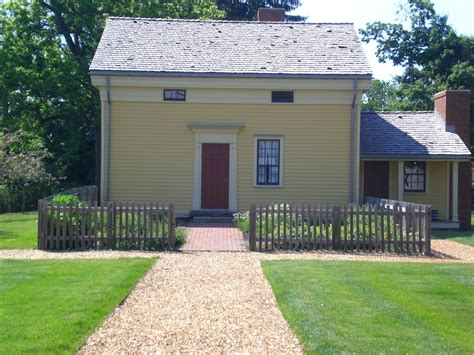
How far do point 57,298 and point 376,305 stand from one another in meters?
4.40

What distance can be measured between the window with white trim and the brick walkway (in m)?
2.29

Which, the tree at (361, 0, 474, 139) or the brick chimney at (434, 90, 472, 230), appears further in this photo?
the tree at (361, 0, 474, 139)

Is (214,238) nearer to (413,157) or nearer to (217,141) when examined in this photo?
(217,141)

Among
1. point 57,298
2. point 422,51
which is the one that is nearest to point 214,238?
point 57,298

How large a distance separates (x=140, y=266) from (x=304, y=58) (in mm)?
12182

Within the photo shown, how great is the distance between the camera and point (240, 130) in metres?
20.5

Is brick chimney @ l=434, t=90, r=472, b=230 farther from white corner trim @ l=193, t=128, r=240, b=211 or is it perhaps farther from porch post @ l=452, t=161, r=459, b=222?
white corner trim @ l=193, t=128, r=240, b=211

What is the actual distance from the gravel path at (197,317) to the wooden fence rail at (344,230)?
122 inches

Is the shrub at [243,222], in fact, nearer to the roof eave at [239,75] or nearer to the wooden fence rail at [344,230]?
the wooden fence rail at [344,230]

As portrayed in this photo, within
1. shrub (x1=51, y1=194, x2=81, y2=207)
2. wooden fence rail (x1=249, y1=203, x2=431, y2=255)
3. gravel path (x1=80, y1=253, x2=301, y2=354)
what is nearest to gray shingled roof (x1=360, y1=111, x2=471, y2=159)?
wooden fence rail (x1=249, y1=203, x2=431, y2=255)

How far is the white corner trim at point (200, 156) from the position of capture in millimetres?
20484

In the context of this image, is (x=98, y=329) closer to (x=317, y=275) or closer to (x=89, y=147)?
(x=317, y=275)

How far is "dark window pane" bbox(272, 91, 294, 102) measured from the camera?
2050cm

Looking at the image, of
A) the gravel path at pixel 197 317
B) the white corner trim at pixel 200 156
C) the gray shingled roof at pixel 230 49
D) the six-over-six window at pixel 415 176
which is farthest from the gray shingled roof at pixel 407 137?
the gravel path at pixel 197 317
